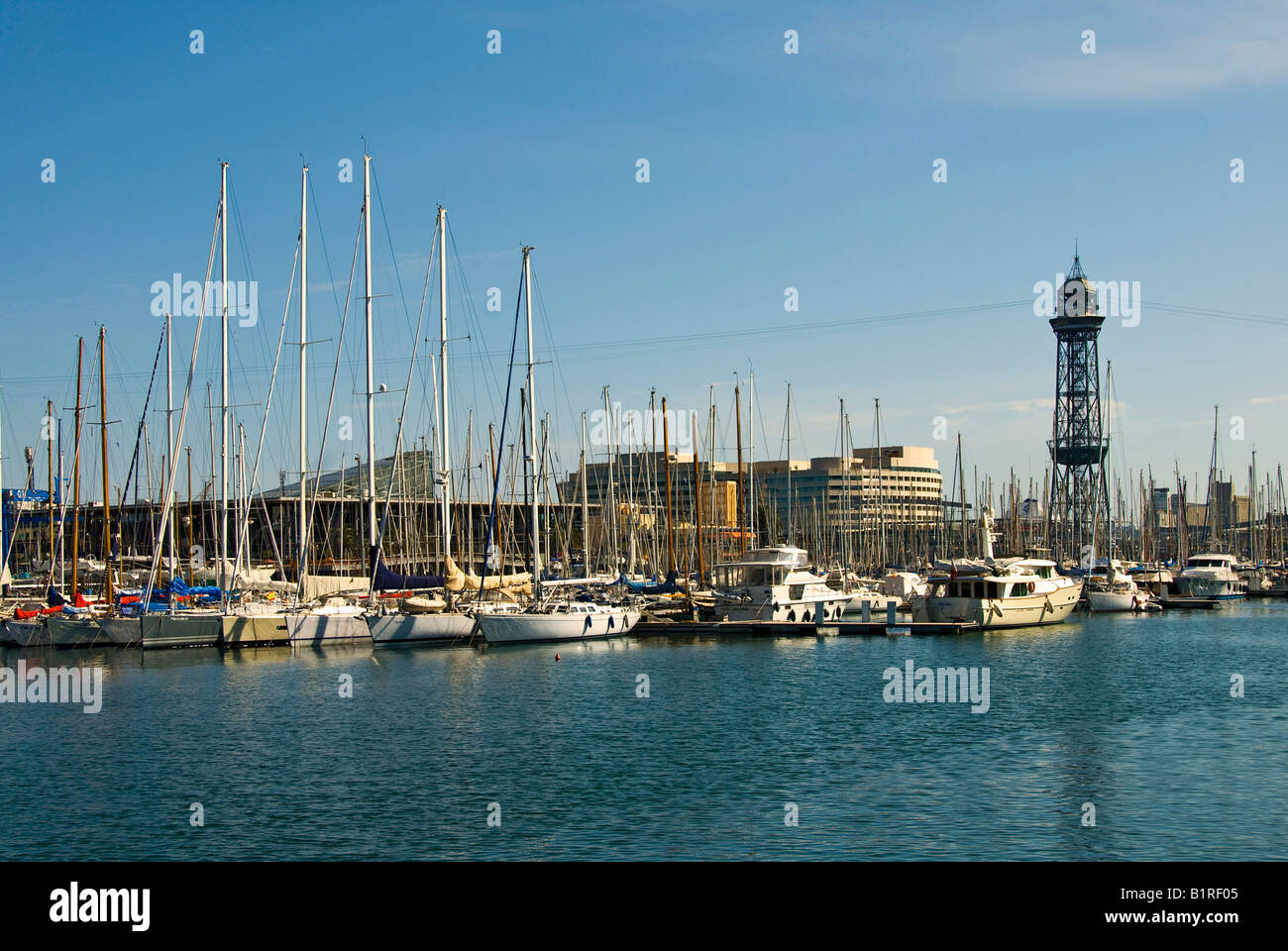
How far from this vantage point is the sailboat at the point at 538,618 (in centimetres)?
6291

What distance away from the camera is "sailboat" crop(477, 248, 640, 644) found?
62.9 metres

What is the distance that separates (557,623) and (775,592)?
1493 cm

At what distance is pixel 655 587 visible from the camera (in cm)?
8681

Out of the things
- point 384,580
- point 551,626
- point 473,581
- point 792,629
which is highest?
point 384,580

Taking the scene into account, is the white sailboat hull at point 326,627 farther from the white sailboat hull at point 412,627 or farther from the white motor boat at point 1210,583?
the white motor boat at point 1210,583

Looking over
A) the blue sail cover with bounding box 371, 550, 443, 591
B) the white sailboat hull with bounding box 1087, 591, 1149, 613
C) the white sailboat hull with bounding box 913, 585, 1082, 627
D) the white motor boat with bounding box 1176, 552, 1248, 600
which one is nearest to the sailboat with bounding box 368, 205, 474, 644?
the blue sail cover with bounding box 371, 550, 443, 591

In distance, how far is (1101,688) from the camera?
4675 cm

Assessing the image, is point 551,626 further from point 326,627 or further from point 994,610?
point 994,610

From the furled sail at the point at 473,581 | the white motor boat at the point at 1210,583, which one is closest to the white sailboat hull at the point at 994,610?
the furled sail at the point at 473,581

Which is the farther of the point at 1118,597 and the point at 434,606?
the point at 1118,597

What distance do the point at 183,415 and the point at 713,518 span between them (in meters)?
57.3

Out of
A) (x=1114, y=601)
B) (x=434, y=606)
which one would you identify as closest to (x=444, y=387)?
(x=434, y=606)

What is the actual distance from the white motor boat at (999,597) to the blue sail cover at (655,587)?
18.2 m
